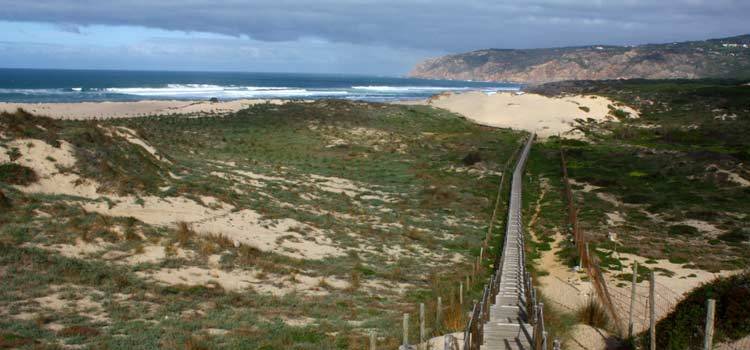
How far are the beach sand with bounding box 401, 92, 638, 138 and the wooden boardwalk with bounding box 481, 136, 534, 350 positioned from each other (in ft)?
162

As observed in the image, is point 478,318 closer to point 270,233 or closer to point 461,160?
point 270,233

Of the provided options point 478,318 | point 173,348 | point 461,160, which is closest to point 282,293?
point 173,348

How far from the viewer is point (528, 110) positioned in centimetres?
8169

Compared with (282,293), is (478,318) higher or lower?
higher

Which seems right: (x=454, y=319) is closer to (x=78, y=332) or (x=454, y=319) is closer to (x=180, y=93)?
Answer: (x=78, y=332)

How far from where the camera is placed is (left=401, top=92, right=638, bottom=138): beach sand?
72.4 metres

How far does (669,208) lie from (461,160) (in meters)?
17.7

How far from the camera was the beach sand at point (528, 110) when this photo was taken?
238 feet

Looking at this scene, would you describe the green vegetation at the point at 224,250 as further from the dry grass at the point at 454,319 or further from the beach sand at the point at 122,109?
the beach sand at the point at 122,109

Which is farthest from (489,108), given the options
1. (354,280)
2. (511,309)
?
(511,309)

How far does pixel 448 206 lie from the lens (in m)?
29.3

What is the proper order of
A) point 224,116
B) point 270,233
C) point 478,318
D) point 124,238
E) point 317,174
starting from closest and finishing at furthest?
point 478,318, point 124,238, point 270,233, point 317,174, point 224,116

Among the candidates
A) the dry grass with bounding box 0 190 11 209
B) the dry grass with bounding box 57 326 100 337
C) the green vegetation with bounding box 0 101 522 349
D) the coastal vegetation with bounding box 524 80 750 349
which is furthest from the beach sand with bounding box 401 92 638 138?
the dry grass with bounding box 57 326 100 337

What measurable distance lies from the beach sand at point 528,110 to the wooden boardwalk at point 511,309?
162ft
